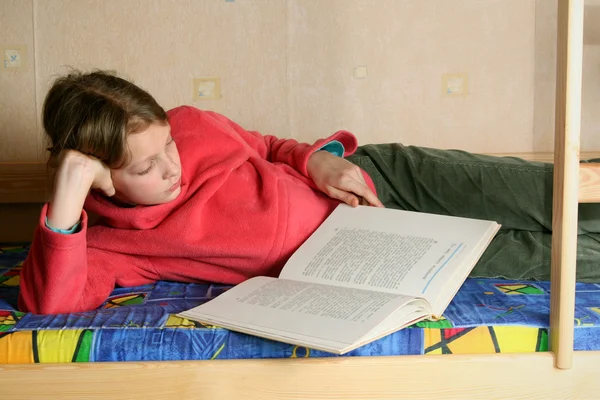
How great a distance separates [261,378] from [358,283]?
192 mm

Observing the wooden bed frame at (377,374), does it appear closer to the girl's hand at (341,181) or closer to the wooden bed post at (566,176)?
the wooden bed post at (566,176)

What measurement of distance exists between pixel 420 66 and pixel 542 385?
3.39 ft

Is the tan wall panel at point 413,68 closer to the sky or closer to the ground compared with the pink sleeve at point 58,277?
closer to the sky

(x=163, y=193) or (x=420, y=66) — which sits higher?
(x=420, y=66)

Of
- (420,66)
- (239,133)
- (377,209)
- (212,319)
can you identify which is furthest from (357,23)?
(212,319)

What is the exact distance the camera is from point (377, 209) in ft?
3.79

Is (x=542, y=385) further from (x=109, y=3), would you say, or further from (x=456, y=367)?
(x=109, y=3)

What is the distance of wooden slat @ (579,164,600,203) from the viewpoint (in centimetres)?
91

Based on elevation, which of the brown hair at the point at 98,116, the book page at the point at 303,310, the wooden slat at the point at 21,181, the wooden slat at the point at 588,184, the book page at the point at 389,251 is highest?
the brown hair at the point at 98,116

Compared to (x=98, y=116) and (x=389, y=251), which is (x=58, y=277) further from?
(x=389, y=251)

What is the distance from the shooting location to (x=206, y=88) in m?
1.75

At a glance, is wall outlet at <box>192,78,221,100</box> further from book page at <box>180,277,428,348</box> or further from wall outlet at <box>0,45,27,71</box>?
book page at <box>180,277,428,348</box>

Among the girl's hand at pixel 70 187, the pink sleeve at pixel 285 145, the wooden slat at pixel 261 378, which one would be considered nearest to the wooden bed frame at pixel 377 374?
the wooden slat at pixel 261 378

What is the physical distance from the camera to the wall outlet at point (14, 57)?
171cm
